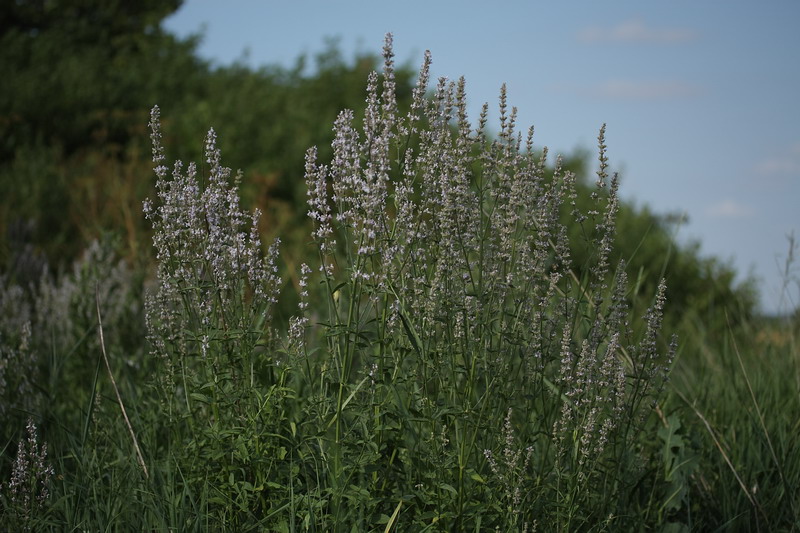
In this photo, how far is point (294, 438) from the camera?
124 inches

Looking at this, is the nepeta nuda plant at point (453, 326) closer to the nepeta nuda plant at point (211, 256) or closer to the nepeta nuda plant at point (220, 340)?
the nepeta nuda plant at point (220, 340)

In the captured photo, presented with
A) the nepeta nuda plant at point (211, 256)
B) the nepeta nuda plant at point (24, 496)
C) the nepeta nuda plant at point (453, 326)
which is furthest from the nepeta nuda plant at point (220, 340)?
the nepeta nuda plant at point (24, 496)

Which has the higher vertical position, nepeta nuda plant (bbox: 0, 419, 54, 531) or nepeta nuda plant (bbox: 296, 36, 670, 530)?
nepeta nuda plant (bbox: 296, 36, 670, 530)

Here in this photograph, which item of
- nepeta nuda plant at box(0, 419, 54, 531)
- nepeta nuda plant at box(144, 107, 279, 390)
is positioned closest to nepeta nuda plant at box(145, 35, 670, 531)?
nepeta nuda plant at box(144, 107, 279, 390)

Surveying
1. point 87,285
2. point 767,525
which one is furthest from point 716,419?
point 87,285

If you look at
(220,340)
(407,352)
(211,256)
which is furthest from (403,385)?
(211,256)

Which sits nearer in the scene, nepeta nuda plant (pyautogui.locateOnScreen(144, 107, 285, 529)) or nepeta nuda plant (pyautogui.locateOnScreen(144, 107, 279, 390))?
nepeta nuda plant (pyautogui.locateOnScreen(144, 107, 285, 529))

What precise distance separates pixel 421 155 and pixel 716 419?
296 centimetres

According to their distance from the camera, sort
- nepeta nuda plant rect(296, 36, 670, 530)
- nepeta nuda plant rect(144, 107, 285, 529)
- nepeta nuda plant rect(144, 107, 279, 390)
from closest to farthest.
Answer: nepeta nuda plant rect(296, 36, 670, 530), nepeta nuda plant rect(144, 107, 285, 529), nepeta nuda plant rect(144, 107, 279, 390)

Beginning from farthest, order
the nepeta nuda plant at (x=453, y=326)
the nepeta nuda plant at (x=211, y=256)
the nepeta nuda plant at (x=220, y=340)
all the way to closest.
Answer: the nepeta nuda plant at (x=211, y=256)
the nepeta nuda plant at (x=220, y=340)
the nepeta nuda plant at (x=453, y=326)

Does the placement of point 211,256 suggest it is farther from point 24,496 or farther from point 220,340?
point 24,496

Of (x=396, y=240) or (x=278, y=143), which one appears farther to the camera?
(x=278, y=143)

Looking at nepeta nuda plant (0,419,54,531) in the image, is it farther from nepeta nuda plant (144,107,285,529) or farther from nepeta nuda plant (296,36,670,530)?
nepeta nuda plant (296,36,670,530)

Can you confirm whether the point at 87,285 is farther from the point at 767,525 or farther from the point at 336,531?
the point at 767,525
